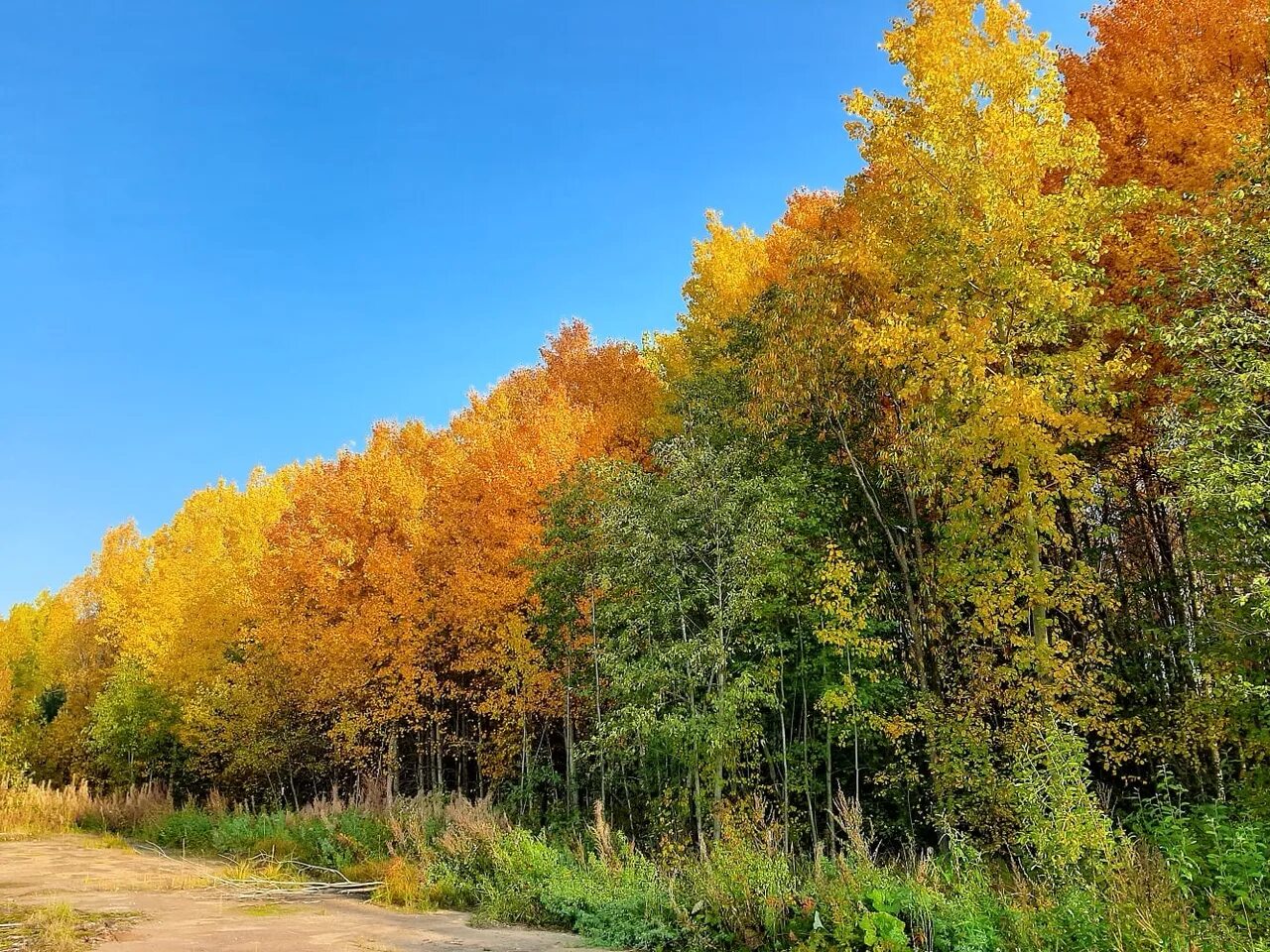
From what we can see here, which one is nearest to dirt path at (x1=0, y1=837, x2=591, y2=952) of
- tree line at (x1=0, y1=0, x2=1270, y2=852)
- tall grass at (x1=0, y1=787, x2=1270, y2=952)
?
tall grass at (x1=0, y1=787, x2=1270, y2=952)

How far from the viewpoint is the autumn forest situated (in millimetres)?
6988

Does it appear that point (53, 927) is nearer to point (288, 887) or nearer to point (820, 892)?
point (288, 887)

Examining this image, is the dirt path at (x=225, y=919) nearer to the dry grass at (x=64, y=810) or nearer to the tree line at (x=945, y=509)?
the tree line at (x=945, y=509)

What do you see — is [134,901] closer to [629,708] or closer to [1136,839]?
[629,708]

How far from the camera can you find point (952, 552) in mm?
9367

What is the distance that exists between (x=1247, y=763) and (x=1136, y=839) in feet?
6.63

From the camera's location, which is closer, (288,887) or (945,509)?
(945,509)

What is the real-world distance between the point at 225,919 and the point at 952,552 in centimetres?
950

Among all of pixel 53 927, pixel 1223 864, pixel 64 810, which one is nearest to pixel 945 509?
pixel 1223 864

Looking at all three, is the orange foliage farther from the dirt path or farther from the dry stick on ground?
the dry stick on ground

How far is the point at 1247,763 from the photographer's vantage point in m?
8.76

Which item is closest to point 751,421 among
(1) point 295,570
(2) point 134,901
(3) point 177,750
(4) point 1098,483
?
(4) point 1098,483

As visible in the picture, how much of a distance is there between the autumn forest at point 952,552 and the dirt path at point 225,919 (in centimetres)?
126

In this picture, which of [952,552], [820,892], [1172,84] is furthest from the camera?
[1172,84]
